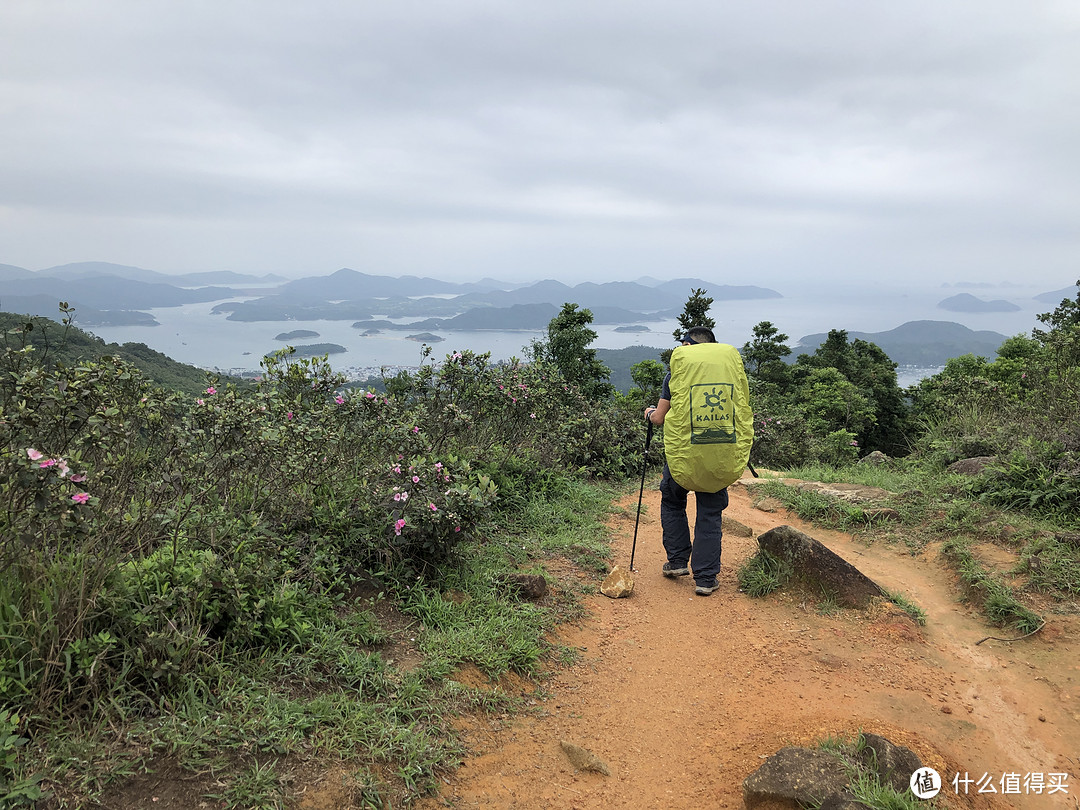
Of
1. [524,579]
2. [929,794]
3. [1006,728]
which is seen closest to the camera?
[929,794]

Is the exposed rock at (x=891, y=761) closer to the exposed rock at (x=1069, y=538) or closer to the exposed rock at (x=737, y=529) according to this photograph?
the exposed rock at (x=1069, y=538)

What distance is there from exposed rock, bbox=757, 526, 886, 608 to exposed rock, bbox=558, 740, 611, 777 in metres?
2.47

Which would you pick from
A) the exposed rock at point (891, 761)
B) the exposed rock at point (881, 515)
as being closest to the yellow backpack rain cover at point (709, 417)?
the exposed rock at point (891, 761)

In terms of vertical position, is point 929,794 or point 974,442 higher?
point 974,442

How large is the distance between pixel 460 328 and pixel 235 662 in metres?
108

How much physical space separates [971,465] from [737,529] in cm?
339

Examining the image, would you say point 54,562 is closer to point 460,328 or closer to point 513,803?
point 513,803

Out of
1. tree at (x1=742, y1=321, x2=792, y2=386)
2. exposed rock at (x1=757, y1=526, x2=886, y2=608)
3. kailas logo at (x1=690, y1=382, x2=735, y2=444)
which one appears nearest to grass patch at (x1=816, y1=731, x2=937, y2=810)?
exposed rock at (x1=757, y1=526, x2=886, y2=608)

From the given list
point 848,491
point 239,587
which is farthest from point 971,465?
point 239,587

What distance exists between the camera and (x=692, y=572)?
490 cm

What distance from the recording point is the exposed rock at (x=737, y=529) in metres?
6.07

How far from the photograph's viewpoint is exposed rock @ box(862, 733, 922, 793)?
8.18ft

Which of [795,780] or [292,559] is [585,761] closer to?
[795,780]

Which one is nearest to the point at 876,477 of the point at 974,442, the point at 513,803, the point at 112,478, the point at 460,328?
the point at 974,442
